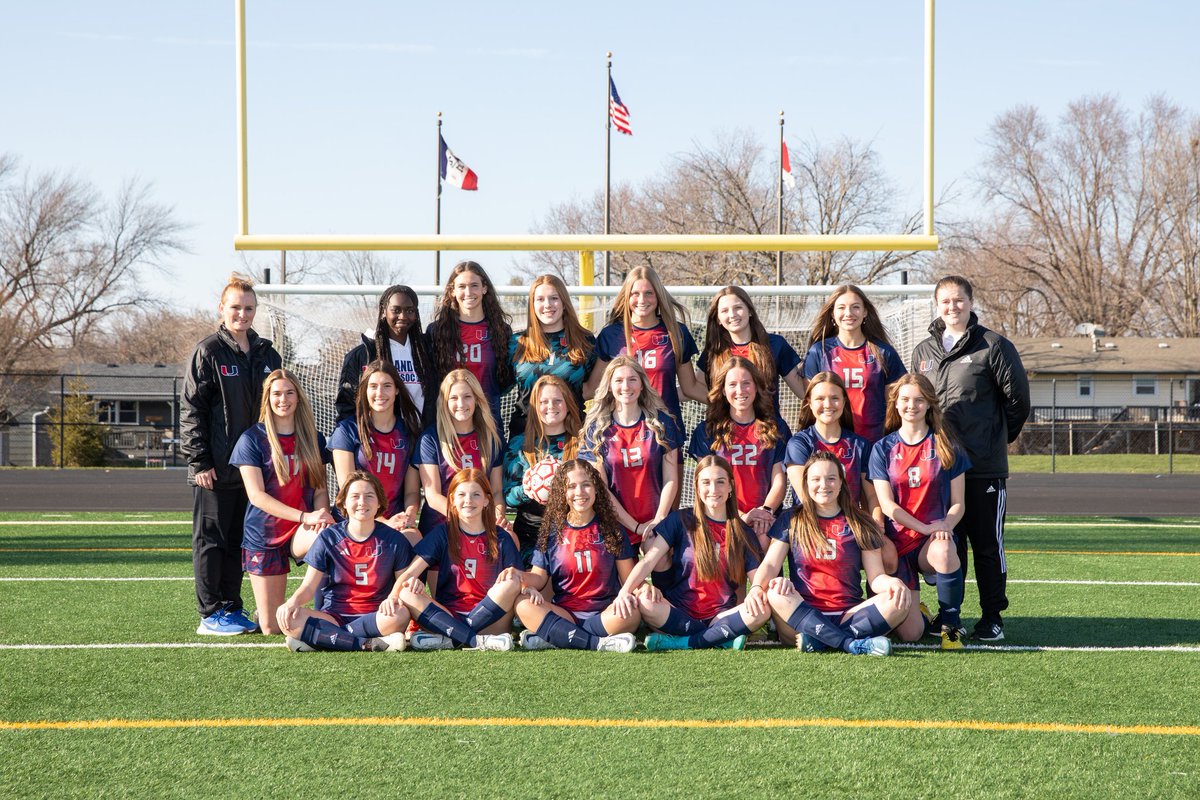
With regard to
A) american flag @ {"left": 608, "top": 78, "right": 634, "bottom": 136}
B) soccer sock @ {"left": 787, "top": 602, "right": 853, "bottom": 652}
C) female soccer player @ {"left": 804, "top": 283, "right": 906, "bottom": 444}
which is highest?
american flag @ {"left": 608, "top": 78, "right": 634, "bottom": 136}

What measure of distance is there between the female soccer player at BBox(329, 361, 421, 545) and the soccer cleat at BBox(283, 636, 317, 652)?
65cm

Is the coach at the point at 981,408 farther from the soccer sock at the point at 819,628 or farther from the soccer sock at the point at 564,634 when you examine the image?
the soccer sock at the point at 564,634

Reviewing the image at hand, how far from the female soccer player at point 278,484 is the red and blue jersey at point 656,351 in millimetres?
1458

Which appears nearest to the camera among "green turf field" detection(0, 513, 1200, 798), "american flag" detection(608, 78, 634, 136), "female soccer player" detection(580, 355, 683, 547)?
"green turf field" detection(0, 513, 1200, 798)

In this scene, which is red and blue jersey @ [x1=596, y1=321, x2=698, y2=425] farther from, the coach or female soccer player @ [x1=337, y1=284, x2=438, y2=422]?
the coach

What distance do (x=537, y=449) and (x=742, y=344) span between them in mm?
1111

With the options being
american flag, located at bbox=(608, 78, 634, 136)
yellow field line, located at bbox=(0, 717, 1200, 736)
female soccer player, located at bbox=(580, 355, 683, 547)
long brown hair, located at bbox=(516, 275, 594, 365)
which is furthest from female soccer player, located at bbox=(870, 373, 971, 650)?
american flag, located at bbox=(608, 78, 634, 136)

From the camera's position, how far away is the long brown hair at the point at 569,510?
4.81 m

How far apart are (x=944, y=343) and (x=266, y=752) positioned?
3.62m

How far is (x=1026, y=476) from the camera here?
2122cm

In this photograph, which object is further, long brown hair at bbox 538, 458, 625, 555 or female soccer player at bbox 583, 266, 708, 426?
female soccer player at bbox 583, 266, 708, 426

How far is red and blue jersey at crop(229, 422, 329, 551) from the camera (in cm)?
514

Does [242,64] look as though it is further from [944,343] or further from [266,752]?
[266,752]

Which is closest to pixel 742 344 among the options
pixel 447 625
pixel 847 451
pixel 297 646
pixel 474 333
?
pixel 847 451
